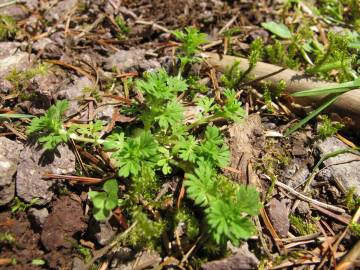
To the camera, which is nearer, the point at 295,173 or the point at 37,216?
the point at 37,216

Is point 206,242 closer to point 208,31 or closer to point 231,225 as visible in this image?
point 231,225

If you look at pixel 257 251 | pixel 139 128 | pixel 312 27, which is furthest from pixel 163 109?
pixel 312 27

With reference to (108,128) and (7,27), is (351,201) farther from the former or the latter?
(7,27)

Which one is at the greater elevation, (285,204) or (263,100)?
(263,100)

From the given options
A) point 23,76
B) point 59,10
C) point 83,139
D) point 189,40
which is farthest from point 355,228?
point 59,10

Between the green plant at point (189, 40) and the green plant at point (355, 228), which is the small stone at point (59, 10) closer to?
the green plant at point (189, 40)
